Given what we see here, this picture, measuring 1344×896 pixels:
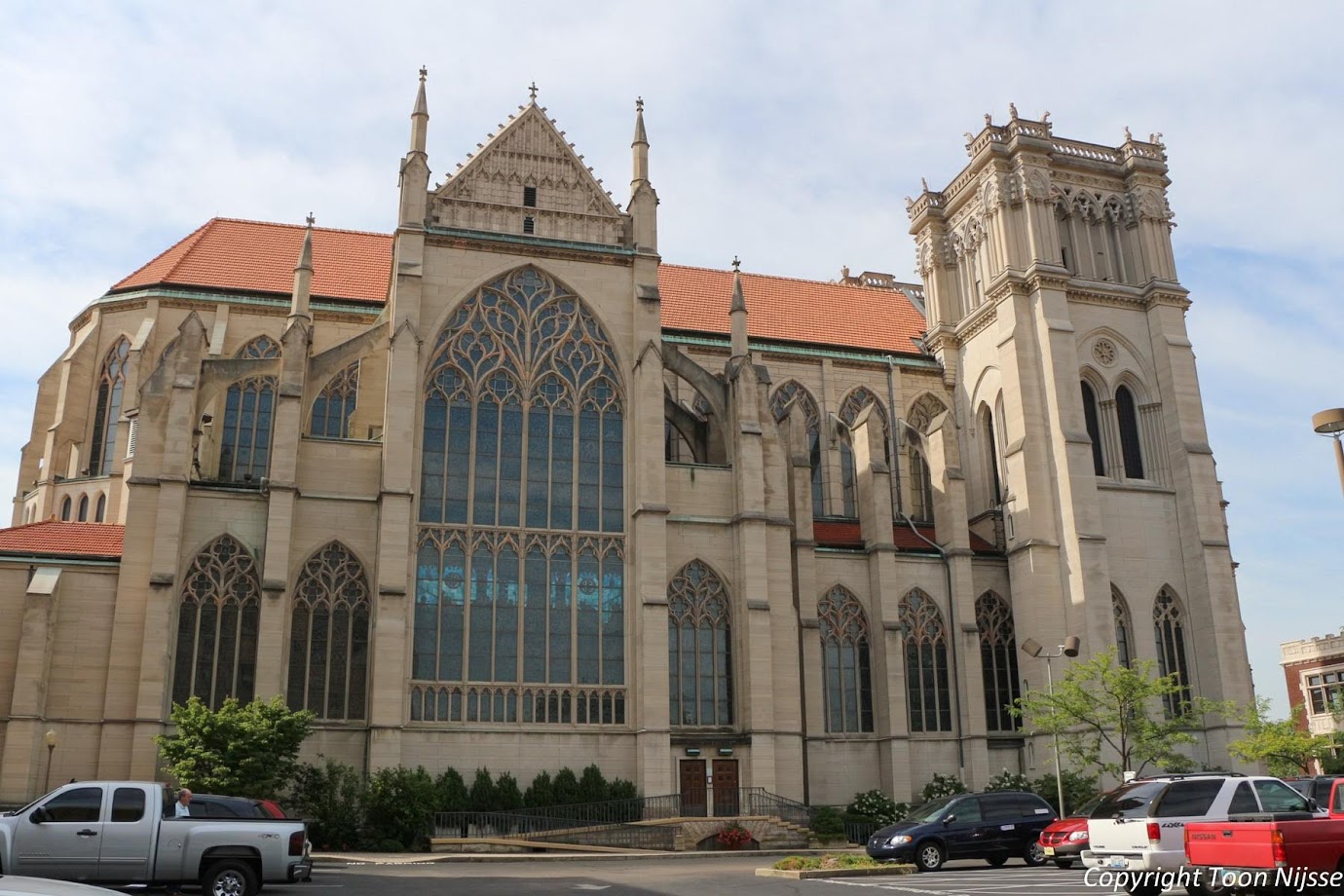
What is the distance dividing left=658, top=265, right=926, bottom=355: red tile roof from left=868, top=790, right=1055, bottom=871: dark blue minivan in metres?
25.8

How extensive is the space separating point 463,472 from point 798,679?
12.0 meters

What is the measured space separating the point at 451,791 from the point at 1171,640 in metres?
25.7

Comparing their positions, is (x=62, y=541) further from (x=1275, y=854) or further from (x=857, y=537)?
(x=1275, y=854)

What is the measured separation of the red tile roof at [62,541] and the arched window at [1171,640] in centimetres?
3375

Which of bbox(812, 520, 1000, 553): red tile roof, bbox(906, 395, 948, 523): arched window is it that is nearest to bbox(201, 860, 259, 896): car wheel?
bbox(812, 520, 1000, 553): red tile roof

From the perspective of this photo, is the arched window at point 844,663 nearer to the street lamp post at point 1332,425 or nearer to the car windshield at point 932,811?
the car windshield at point 932,811

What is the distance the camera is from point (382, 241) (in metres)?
49.0

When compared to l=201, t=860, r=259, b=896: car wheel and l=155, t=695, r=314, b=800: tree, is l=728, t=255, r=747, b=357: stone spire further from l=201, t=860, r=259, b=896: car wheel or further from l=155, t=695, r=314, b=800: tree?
l=201, t=860, r=259, b=896: car wheel

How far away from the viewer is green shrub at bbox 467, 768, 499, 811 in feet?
106

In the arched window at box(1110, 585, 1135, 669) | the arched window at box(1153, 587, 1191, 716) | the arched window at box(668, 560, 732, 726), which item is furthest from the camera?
the arched window at box(1153, 587, 1191, 716)

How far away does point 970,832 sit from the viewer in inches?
948

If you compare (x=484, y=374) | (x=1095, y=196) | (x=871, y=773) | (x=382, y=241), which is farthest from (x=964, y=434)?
(x=382, y=241)

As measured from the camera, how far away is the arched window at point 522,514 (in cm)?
3419

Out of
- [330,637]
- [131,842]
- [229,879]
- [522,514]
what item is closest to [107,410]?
[330,637]
